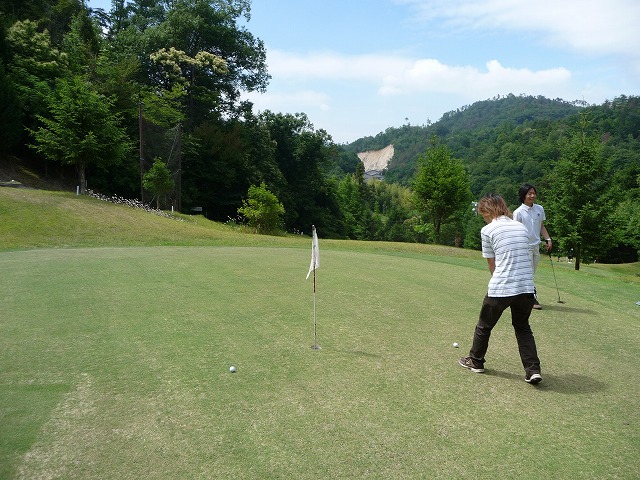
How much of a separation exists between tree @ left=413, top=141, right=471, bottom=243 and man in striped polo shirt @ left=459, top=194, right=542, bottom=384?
33.7 metres

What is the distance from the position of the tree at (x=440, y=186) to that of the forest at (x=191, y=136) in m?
0.11

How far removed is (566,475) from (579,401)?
1.55 meters

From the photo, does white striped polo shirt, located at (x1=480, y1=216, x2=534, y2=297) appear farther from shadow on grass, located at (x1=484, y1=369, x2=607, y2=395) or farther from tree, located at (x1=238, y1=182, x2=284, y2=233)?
tree, located at (x1=238, y1=182, x2=284, y2=233)

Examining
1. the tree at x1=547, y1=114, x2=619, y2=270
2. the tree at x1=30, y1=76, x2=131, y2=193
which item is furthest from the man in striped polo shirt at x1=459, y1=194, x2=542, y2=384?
the tree at x1=30, y1=76, x2=131, y2=193

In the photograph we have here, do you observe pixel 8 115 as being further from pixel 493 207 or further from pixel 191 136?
pixel 493 207

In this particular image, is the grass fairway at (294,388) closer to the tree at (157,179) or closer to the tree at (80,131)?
the tree at (80,131)

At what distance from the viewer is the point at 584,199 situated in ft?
85.0

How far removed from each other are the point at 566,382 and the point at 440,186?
113ft

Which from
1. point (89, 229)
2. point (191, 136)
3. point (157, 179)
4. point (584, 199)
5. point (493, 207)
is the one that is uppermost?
point (191, 136)

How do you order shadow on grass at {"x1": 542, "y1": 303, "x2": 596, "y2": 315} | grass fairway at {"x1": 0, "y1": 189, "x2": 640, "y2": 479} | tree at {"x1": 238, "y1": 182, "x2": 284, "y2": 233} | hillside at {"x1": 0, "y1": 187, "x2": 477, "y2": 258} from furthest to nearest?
tree at {"x1": 238, "y1": 182, "x2": 284, "y2": 233}, hillside at {"x1": 0, "y1": 187, "x2": 477, "y2": 258}, shadow on grass at {"x1": 542, "y1": 303, "x2": 596, "y2": 315}, grass fairway at {"x1": 0, "y1": 189, "x2": 640, "y2": 479}

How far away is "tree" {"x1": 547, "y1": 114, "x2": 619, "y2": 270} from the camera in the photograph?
83.0ft

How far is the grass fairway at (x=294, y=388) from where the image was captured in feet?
11.2

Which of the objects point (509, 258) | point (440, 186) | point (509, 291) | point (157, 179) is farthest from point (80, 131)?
point (509, 291)

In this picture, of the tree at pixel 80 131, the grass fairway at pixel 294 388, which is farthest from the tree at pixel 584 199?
the tree at pixel 80 131
